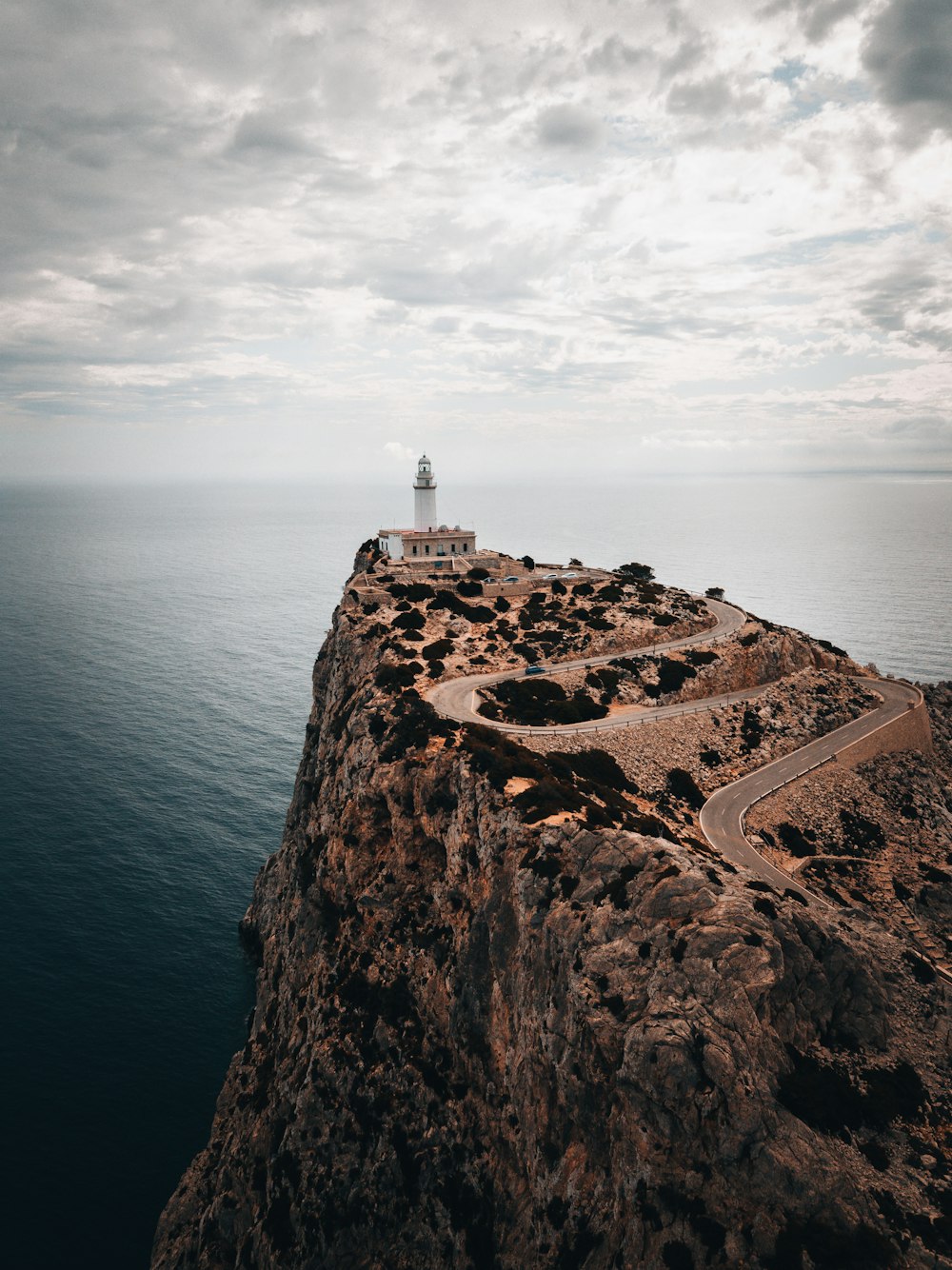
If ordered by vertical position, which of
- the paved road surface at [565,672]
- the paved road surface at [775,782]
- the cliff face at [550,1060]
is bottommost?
the cliff face at [550,1060]

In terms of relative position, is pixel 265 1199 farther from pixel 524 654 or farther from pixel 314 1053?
pixel 524 654

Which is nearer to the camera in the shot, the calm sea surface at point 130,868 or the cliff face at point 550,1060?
the cliff face at point 550,1060

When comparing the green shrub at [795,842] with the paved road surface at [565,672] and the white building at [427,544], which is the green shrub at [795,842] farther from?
the white building at [427,544]

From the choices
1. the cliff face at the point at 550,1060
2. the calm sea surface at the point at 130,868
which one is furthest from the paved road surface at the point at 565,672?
the calm sea surface at the point at 130,868

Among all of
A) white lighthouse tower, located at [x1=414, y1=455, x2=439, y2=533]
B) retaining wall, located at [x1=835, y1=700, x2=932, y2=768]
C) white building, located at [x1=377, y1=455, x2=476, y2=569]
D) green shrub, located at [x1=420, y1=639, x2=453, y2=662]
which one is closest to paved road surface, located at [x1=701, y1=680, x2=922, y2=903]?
retaining wall, located at [x1=835, y1=700, x2=932, y2=768]

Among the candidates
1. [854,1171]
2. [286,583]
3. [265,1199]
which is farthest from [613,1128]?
[286,583]
